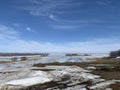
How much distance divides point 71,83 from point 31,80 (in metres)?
5.23

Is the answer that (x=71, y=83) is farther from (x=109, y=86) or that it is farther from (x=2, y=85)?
(x=2, y=85)

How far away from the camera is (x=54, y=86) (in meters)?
27.3

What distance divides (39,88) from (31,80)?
2.58 metres

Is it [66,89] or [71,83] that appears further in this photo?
[71,83]

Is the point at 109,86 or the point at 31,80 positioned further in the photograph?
the point at 31,80

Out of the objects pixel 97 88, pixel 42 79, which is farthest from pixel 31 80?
pixel 97 88

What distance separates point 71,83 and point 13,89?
7683 millimetres

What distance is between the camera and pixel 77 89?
82.5ft

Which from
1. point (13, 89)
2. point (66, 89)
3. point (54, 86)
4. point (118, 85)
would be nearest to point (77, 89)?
point (66, 89)

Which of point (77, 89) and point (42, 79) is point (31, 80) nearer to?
point (42, 79)

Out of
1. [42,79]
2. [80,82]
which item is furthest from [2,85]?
[80,82]

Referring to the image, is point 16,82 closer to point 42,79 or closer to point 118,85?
point 42,79

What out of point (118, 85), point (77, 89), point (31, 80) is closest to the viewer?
point (77, 89)

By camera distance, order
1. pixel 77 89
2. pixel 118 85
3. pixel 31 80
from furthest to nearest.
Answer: pixel 31 80
pixel 118 85
pixel 77 89
